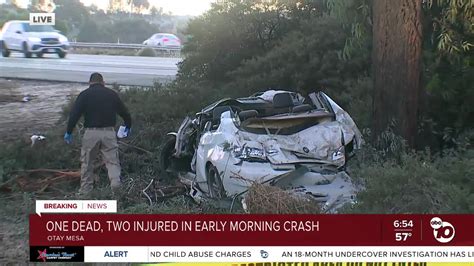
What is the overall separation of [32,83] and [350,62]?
1194cm

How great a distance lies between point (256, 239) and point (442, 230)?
4.72ft

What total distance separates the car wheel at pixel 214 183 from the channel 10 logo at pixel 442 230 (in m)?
2.90

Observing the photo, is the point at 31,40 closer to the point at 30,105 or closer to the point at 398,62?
the point at 30,105

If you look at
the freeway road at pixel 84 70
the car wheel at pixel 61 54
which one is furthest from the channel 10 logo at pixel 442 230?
the car wheel at pixel 61 54

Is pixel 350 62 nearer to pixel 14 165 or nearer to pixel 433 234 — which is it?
pixel 14 165

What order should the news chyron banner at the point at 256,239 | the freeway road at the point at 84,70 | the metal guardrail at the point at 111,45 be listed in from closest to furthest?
the news chyron banner at the point at 256,239 → the freeway road at the point at 84,70 → the metal guardrail at the point at 111,45

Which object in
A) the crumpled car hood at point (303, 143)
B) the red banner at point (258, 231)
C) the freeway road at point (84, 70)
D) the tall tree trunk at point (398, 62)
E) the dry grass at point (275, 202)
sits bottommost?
the freeway road at point (84, 70)

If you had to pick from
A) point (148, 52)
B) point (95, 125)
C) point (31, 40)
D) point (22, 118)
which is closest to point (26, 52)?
point (31, 40)

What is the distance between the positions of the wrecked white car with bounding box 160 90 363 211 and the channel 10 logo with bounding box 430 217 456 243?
1869 mm

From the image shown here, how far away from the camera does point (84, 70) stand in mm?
25531

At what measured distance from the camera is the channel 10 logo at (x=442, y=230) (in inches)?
203

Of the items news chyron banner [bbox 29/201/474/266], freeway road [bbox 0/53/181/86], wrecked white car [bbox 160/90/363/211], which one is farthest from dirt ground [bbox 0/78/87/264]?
wrecked white car [bbox 160/90/363/211]

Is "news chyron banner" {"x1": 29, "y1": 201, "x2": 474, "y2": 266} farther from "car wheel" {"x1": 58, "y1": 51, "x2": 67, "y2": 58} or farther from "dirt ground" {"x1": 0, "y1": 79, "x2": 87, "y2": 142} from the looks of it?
"car wheel" {"x1": 58, "y1": 51, "x2": 67, "y2": 58}

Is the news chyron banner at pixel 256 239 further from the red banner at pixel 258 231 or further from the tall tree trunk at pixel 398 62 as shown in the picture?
the tall tree trunk at pixel 398 62
